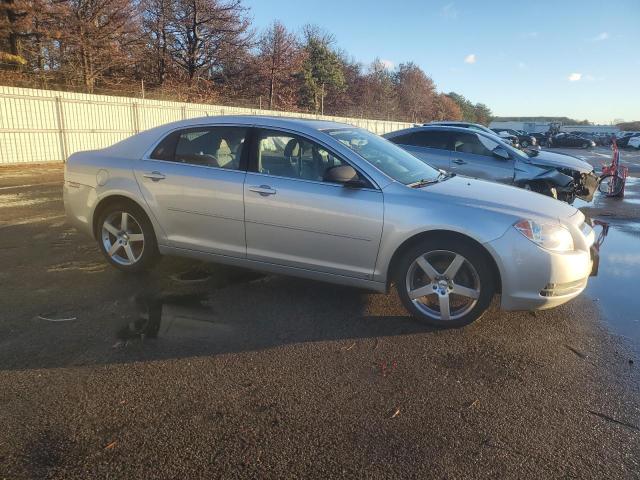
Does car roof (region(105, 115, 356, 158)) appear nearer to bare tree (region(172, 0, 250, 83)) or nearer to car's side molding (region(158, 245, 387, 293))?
car's side molding (region(158, 245, 387, 293))

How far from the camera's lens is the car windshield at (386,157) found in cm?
428

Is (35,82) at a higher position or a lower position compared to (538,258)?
higher

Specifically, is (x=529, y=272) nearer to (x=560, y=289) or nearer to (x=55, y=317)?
(x=560, y=289)

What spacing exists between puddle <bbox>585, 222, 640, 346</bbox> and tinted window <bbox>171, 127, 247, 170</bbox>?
12.0ft

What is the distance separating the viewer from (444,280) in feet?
12.5

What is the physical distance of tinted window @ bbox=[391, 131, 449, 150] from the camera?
9.62 meters

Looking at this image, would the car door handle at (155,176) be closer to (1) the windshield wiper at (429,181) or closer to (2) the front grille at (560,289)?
(1) the windshield wiper at (429,181)

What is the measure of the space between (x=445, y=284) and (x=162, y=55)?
35.1 m

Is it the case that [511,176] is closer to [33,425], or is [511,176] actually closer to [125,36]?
[33,425]

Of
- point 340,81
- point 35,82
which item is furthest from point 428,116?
point 35,82

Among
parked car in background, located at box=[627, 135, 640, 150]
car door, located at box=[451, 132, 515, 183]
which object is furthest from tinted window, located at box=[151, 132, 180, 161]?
parked car in background, located at box=[627, 135, 640, 150]

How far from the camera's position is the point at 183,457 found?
2357 millimetres

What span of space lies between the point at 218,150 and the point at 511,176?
6302mm

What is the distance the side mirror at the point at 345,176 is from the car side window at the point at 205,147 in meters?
0.98
